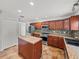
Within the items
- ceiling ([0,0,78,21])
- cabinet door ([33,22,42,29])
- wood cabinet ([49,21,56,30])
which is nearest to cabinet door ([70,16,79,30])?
ceiling ([0,0,78,21])

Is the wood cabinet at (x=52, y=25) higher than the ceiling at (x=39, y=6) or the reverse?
the reverse

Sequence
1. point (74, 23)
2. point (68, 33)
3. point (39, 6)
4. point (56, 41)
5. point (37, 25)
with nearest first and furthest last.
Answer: point (39, 6)
point (74, 23)
point (56, 41)
point (68, 33)
point (37, 25)

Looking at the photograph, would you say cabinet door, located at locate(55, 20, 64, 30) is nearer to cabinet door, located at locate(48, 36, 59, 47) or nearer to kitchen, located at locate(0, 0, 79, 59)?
kitchen, located at locate(0, 0, 79, 59)

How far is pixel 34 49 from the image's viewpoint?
251cm

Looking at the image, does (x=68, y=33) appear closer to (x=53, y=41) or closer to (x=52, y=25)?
(x=53, y=41)

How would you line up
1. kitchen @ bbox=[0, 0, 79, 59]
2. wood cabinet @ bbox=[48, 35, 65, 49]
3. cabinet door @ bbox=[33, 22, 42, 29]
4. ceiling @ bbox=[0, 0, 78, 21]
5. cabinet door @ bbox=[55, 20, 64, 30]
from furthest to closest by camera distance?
1. cabinet door @ bbox=[33, 22, 42, 29]
2. cabinet door @ bbox=[55, 20, 64, 30]
3. wood cabinet @ bbox=[48, 35, 65, 49]
4. kitchen @ bbox=[0, 0, 79, 59]
5. ceiling @ bbox=[0, 0, 78, 21]

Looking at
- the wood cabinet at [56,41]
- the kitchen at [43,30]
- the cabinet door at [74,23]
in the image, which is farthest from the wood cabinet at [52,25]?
the cabinet door at [74,23]

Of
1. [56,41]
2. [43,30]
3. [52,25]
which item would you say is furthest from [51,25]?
[56,41]

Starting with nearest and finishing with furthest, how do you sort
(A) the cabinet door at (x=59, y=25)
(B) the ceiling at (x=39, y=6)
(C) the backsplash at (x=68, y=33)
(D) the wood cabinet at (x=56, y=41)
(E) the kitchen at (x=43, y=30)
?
1. (B) the ceiling at (x=39, y=6)
2. (E) the kitchen at (x=43, y=30)
3. (C) the backsplash at (x=68, y=33)
4. (D) the wood cabinet at (x=56, y=41)
5. (A) the cabinet door at (x=59, y=25)

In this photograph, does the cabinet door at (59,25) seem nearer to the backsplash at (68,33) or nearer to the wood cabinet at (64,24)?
the wood cabinet at (64,24)

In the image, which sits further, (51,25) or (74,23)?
(51,25)

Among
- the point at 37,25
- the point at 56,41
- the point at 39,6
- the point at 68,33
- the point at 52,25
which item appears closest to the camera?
the point at 39,6

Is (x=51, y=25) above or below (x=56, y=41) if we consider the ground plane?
above

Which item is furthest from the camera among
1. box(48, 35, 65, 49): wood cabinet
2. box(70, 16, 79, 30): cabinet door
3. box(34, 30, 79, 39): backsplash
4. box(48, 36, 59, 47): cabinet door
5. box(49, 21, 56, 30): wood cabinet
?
box(49, 21, 56, 30): wood cabinet
